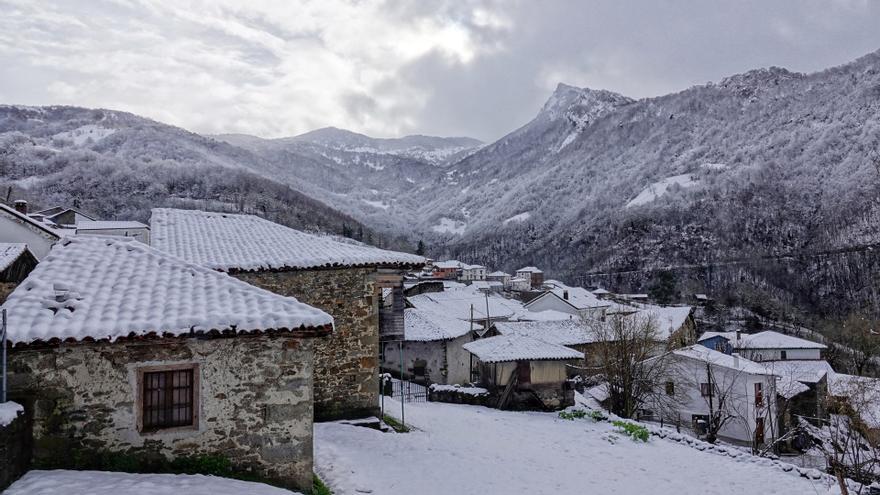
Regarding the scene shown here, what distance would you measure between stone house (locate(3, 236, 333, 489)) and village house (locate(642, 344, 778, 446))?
22.6 m

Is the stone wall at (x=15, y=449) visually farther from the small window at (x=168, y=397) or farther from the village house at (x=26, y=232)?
the village house at (x=26, y=232)

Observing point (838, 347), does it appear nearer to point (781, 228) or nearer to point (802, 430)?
point (802, 430)

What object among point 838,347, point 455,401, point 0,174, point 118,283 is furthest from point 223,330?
point 0,174

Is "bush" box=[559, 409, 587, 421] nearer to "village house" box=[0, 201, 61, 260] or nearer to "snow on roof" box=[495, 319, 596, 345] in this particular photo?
"snow on roof" box=[495, 319, 596, 345]

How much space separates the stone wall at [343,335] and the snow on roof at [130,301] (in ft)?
13.4

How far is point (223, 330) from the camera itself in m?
6.30

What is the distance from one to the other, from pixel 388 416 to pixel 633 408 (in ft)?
46.3

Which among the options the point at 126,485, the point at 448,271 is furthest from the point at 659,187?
the point at 126,485

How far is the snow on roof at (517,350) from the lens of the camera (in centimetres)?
2406

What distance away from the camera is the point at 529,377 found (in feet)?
79.1

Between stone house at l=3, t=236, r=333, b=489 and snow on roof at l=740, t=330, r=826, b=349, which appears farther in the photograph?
snow on roof at l=740, t=330, r=826, b=349

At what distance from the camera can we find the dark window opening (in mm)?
6387

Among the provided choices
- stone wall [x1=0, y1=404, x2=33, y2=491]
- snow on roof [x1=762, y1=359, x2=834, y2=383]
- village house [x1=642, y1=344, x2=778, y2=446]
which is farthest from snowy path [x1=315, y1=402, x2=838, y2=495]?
snow on roof [x1=762, y1=359, x2=834, y2=383]

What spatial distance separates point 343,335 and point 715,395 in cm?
2309
